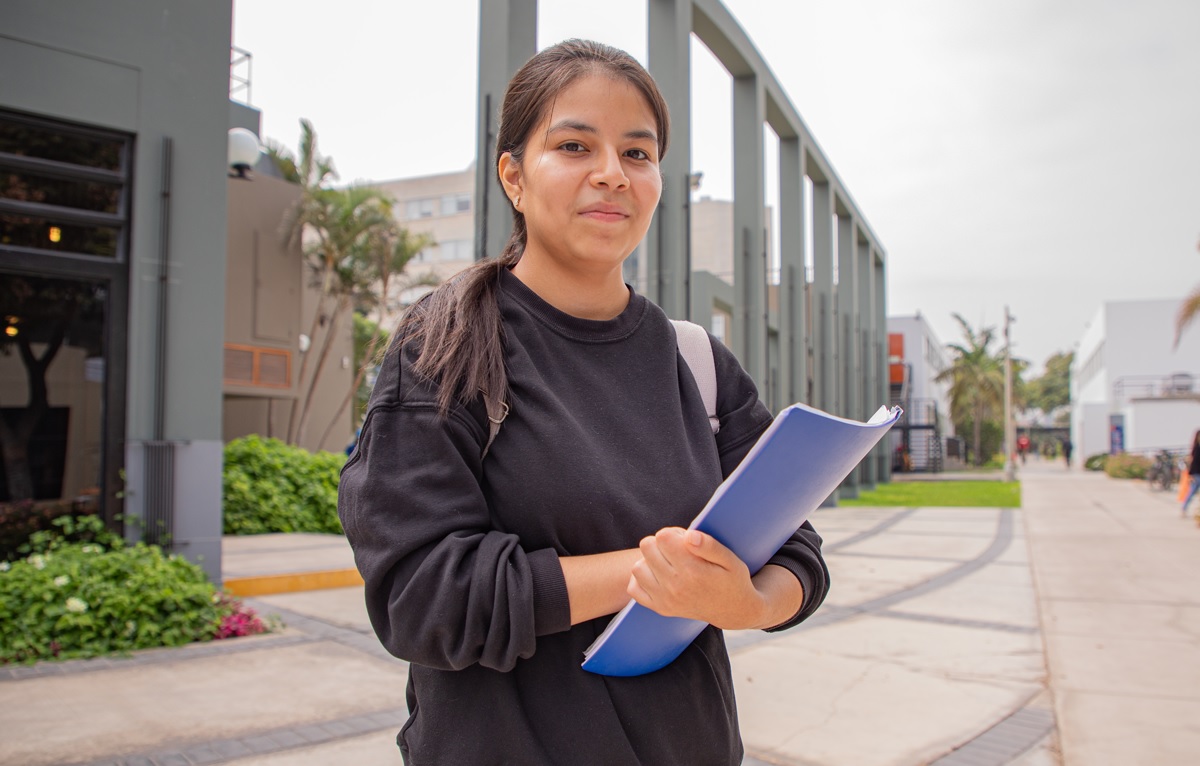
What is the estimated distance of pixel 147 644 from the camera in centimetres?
520

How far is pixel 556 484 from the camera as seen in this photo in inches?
40.9

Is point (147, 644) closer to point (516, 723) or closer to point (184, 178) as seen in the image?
point (184, 178)

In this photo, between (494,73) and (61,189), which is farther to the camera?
(494,73)

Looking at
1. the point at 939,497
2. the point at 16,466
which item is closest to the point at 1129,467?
the point at 939,497

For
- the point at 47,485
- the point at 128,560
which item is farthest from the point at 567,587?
the point at 47,485

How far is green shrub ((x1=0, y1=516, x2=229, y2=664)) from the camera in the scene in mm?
4973

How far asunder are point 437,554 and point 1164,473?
92.9 ft

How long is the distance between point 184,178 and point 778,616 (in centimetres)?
667

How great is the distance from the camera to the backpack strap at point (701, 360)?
1.28m

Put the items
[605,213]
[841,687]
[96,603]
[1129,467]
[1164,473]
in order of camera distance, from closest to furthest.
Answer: [605,213] → [841,687] → [96,603] → [1164,473] → [1129,467]

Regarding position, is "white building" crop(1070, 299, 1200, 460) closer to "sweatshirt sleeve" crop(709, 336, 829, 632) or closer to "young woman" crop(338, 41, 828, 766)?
"sweatshirt sleeve" crop(709, 336, 829, 632)

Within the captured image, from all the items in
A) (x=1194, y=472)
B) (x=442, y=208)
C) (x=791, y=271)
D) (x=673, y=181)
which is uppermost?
(x=442, y=208)

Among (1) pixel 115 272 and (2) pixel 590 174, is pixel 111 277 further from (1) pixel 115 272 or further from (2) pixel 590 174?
(2) pixel 590 174

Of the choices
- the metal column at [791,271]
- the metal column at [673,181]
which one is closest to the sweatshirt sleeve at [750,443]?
the metal column at [673,181]
